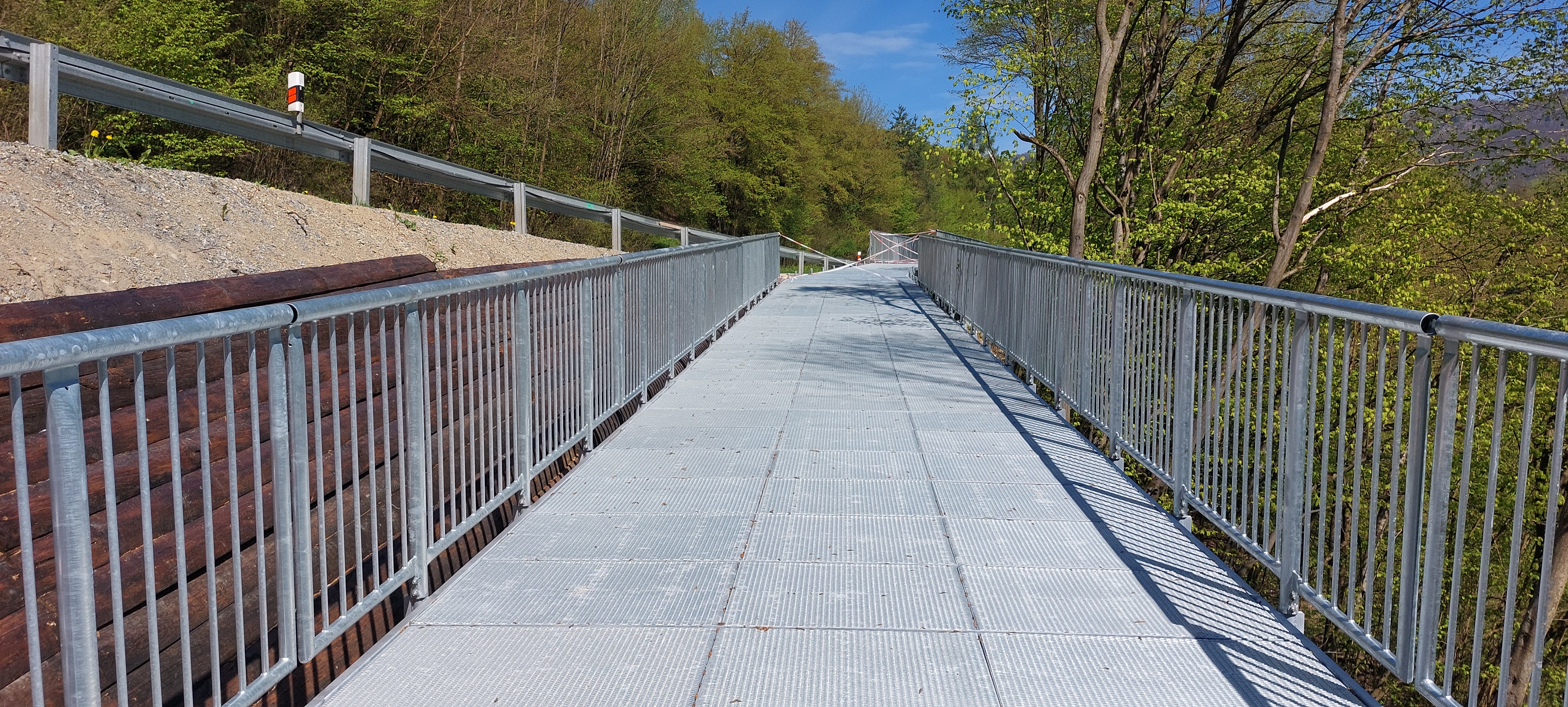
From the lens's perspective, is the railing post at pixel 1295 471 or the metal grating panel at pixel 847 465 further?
the metal grating panel at pixel 847 465

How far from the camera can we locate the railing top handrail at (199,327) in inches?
76.4

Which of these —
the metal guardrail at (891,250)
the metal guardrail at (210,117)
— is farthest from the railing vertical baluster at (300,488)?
the metal guardrail at (891,250)

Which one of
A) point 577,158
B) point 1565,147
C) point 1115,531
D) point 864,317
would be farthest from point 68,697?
point 577,158

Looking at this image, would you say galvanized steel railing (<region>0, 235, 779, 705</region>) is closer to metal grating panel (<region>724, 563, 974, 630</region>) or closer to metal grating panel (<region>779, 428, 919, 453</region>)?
metal grating panel (<region>724, 563, 974, 630</region>)

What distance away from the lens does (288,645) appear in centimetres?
302

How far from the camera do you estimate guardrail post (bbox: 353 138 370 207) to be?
1141 cm

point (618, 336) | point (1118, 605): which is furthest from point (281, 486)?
point (618, 336)

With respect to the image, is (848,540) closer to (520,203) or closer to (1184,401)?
(1184,401)

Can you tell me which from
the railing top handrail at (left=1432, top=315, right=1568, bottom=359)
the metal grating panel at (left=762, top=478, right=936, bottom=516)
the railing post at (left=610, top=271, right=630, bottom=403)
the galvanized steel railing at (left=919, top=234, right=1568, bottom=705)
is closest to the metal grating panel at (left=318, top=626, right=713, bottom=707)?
the metal grating panel at (left=762, top=478, right=936, bottom=516)

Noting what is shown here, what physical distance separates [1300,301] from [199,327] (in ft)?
12.2

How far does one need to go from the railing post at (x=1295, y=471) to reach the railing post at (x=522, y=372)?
135 inches

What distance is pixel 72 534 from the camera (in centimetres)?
207

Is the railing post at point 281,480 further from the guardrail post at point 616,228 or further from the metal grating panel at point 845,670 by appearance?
the guardrail post at point 616,228

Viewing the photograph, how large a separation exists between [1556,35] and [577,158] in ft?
89.2
